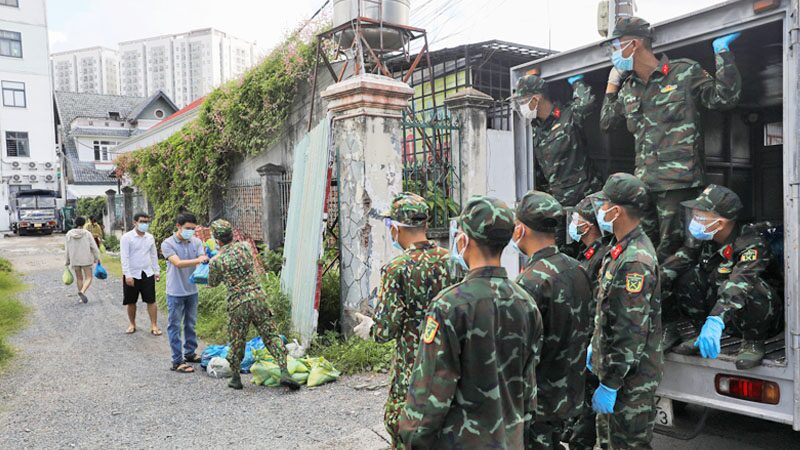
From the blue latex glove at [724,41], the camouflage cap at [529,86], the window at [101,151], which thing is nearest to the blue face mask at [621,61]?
the blue latex glove at [724,41]

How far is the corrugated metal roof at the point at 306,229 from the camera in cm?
599

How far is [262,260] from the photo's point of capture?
28.0 feet

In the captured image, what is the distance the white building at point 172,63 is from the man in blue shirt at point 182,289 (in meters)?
76.3

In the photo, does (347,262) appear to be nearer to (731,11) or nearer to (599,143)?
(599,143)

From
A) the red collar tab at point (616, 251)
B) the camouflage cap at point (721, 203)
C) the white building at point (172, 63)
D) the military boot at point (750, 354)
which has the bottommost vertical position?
the military boot at point (750, 354)

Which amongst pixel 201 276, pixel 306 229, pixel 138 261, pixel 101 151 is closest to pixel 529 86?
pixel 306 229

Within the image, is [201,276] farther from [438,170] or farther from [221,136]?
[221,136]

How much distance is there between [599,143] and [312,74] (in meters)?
5.09

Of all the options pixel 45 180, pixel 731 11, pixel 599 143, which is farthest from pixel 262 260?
pixel 45 180

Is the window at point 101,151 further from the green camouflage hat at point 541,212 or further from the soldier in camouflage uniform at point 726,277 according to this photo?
the green camouflage hat at point 541,212

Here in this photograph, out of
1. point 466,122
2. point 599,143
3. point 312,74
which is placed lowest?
point 599,143

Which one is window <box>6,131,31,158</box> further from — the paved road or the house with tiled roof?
the paved road

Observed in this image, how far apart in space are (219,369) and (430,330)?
431 cm

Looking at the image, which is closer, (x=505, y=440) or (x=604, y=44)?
(x=505, y=440)
